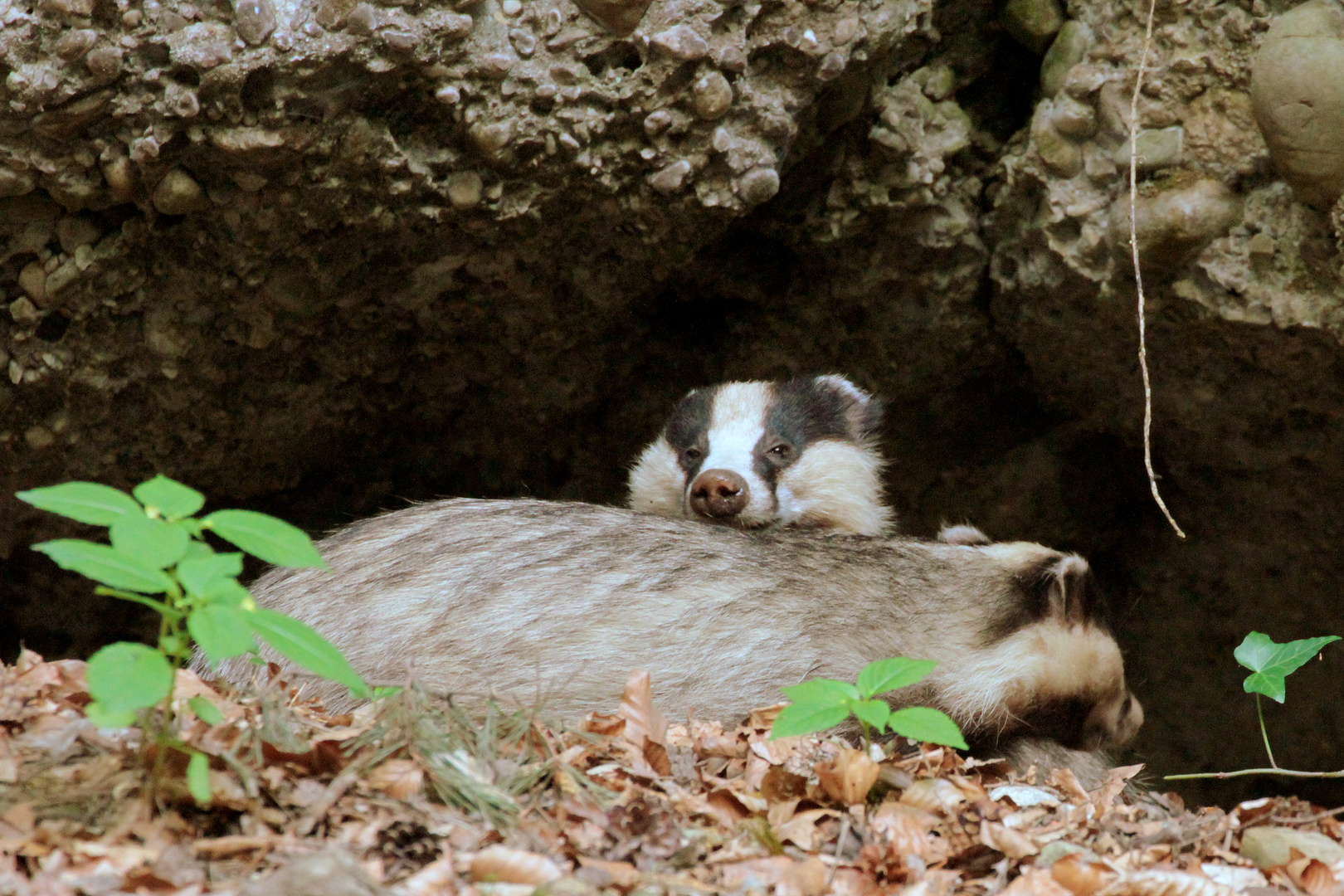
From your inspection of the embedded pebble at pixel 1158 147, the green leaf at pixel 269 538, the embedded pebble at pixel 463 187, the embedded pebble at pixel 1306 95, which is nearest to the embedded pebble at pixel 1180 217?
the embedded pebble at pixel 1158 147

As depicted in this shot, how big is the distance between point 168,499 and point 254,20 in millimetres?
1518

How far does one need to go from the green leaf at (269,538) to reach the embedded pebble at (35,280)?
1816 mm

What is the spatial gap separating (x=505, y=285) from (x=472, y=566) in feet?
3.94

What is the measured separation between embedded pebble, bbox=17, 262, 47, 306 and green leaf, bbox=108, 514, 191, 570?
1.80m

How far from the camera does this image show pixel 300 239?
3250 mm

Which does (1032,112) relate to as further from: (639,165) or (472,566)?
(472,566)

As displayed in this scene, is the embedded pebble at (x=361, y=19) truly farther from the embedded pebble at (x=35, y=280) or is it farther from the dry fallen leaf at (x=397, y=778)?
the dry fallen leaf at (x=397, y=778)

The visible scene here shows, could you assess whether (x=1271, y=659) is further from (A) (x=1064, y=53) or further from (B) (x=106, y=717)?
(B) (x=106, y=717)

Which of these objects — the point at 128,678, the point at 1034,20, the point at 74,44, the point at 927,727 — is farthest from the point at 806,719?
the point at 1034,20

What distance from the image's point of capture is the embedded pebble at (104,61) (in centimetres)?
269

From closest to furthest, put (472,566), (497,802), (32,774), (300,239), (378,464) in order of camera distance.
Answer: (32,774)
(497,802)
(472,566)
(300,239)
(378,464)

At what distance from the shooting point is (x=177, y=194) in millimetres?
2975

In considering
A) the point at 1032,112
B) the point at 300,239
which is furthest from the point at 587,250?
the point at 1032,112

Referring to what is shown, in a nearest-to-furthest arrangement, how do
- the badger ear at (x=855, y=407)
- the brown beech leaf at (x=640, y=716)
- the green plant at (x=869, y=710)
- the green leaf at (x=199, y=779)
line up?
the green leaf at (x=199, y=779) < the green plant at (x=869, y=710) < the brown beech leaf at (x=640, y=716) < the badger ear at (x=855, y=407)
